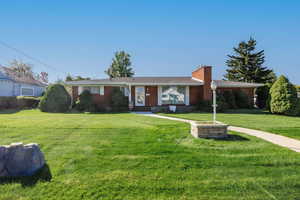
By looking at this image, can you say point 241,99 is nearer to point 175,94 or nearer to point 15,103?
point 175,94

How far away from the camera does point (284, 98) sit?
1116cm

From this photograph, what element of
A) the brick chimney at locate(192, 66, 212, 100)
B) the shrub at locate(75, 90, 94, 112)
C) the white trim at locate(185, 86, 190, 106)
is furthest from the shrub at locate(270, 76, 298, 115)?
the shrub at locate(75, 90, 94, 112)

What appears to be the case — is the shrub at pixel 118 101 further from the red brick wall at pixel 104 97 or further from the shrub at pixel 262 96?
the shrub at pixel 262 96

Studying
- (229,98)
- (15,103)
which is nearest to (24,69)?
(15,103)

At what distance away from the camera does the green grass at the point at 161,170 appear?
2.42 m

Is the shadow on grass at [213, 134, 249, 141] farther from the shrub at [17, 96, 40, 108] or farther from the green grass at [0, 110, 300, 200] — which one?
the shrub at [17, 96, 40, 108]

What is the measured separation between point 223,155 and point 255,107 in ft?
50.9

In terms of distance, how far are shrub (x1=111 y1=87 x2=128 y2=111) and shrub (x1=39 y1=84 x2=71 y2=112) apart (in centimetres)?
421

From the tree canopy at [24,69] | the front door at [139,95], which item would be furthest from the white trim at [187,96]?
the tree canopy at [24,69]

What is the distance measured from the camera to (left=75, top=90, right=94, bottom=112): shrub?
44.3ft

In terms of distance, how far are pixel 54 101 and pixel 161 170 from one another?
13.3m

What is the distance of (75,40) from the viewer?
1828 cm

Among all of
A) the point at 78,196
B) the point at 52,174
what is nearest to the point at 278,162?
the point at 78,196

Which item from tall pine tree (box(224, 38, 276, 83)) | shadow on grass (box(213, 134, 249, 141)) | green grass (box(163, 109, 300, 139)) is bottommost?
shadow on grass (box(213, 134, 249, 141))
